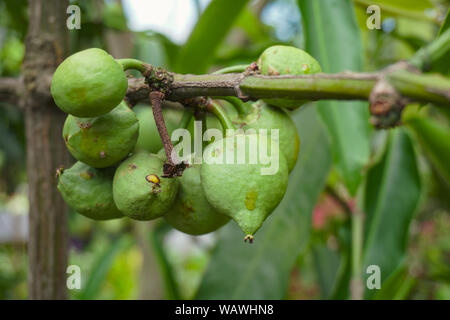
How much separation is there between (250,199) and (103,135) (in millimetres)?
240

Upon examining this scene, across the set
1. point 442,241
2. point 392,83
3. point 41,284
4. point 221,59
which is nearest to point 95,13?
point 221,59

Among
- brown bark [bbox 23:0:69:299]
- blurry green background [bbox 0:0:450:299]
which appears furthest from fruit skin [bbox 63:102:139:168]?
blurry green background [bbox 0:0:450:299]

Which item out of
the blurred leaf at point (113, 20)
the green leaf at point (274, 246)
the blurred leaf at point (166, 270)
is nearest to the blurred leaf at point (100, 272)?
the blurred leaf at point (166, 270)

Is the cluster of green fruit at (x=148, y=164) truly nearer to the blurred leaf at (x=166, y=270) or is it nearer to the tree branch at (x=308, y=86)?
the tree branch at (x=308, y=86)

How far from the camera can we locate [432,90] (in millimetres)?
417

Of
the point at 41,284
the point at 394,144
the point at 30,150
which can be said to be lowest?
the point at 41,284

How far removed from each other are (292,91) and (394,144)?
3.26ft

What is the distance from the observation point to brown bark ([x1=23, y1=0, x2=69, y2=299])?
98cm

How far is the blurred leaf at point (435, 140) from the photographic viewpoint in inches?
50.8

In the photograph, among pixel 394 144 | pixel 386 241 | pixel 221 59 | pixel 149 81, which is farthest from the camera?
pixel 221 59

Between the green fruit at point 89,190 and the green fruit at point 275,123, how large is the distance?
242 millimetres

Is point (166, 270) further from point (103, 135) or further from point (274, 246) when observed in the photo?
point (103, 135)
